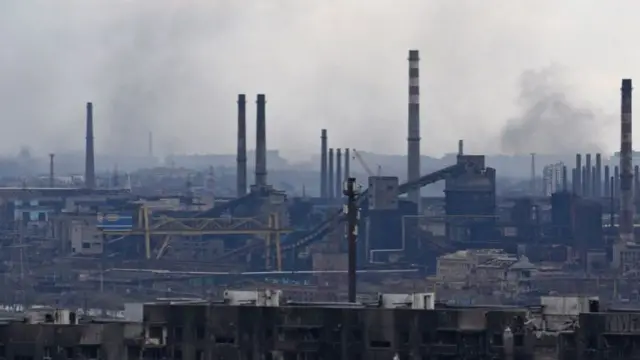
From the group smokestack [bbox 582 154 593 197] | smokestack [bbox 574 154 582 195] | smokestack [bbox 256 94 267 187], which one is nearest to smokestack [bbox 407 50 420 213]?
smokestack [bbox 256 94 267 187]

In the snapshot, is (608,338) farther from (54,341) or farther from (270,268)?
Answer: (270,268)

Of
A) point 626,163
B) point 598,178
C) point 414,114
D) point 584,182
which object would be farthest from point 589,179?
point 626,163

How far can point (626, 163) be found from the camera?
347 ft

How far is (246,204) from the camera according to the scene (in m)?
124

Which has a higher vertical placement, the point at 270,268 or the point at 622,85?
the point at 622,85

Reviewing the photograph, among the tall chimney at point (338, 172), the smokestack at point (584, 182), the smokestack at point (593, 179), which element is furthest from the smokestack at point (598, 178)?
the tall chimney at point (338, 172)

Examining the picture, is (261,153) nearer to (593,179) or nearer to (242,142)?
(242,142)

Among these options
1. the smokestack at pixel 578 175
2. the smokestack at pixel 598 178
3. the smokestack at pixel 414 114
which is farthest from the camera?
the smokestack at pixel 598 178

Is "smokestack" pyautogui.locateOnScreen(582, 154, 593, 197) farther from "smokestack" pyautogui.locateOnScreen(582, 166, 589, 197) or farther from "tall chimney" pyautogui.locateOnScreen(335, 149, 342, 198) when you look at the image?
"tall chimney" pyautogui.locateOnScreen(335, 149, 342, 198)

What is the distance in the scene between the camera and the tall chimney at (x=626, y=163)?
105 metres

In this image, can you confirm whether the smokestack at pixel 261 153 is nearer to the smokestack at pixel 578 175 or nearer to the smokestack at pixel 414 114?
the smokestack at pixel 414 114

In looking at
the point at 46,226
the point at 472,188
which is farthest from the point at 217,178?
the point at 472,188

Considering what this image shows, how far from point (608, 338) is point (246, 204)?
95519mm

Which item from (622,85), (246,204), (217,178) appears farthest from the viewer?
(217,178)
